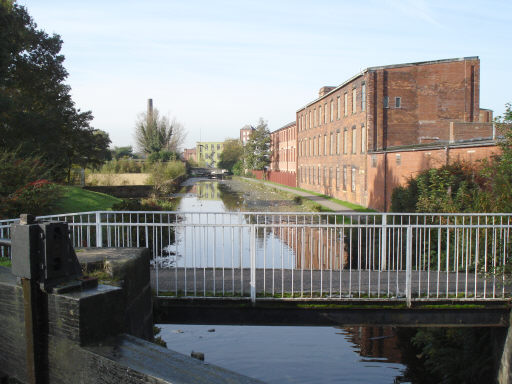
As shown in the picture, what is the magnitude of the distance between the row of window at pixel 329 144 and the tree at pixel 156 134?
78.8 feet

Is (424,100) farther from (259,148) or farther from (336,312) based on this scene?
(259,148)

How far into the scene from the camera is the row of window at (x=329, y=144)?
31639 millimetres

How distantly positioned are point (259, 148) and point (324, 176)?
34.5 meters

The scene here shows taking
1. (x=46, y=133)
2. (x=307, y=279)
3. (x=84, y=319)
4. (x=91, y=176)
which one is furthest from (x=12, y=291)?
(x=91, y=176)

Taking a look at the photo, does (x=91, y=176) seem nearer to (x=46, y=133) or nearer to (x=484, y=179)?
(x=46, y=133)

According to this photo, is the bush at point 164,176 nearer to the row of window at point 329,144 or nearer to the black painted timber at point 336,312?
the row of window at point 329,144

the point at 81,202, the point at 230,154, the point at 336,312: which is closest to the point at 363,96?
the point at 81,202

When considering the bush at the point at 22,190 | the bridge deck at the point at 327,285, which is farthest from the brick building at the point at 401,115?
the bush at the point at 22,190

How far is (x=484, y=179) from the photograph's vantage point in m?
14.0

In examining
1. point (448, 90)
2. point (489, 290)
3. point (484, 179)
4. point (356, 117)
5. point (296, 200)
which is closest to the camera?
point (489, 290)

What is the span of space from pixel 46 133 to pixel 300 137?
116 ft

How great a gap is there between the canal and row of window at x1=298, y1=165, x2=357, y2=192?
22339 mm

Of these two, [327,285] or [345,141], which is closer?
[327,285]

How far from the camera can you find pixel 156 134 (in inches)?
2628
